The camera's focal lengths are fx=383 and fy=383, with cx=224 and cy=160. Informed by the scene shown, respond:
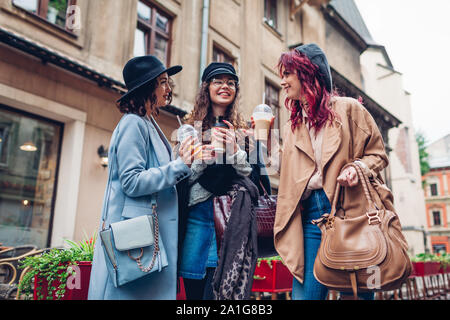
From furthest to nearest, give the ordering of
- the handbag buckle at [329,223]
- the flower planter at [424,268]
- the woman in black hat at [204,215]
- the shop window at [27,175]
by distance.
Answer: the flower planter at [424,268]
the shop window at [27,175]
the woman in black hat at [204,215]
the handbag buckle at [329,223]

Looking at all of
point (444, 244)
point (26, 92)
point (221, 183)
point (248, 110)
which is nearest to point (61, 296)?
point (221, 183)

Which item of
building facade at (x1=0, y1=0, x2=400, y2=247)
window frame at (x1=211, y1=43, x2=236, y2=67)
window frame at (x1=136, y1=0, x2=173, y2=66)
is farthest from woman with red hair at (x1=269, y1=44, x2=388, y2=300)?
window frame at (x1=211, y1=43, x2=236, y2=67)

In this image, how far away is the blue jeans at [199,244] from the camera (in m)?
1.98

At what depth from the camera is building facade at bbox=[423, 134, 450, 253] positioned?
159ft

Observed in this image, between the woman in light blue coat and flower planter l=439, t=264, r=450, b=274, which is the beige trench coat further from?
flower planter l=439, t=264, r=450, b=274

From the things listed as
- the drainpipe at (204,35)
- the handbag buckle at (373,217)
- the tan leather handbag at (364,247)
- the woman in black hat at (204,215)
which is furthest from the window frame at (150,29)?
the handbag buckle at (373,217)

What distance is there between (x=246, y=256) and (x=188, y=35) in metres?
8.65

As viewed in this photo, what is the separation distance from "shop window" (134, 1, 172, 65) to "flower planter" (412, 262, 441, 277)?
22.7 feet

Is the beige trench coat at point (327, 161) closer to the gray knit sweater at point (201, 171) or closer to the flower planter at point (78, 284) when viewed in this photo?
the gray knit sweater at point (201, 171)

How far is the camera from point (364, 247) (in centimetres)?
160

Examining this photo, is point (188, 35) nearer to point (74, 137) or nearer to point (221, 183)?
point (74, 137)

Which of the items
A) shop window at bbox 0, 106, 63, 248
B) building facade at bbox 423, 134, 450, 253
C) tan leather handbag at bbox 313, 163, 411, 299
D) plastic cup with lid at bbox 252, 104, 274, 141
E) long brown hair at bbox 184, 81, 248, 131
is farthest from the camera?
building facade at bbox 423, 134, 450, 253

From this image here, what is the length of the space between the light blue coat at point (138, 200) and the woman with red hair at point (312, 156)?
55 centimetres

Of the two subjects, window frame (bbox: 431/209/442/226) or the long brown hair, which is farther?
window frame (bbox: 431/209/442/226)
